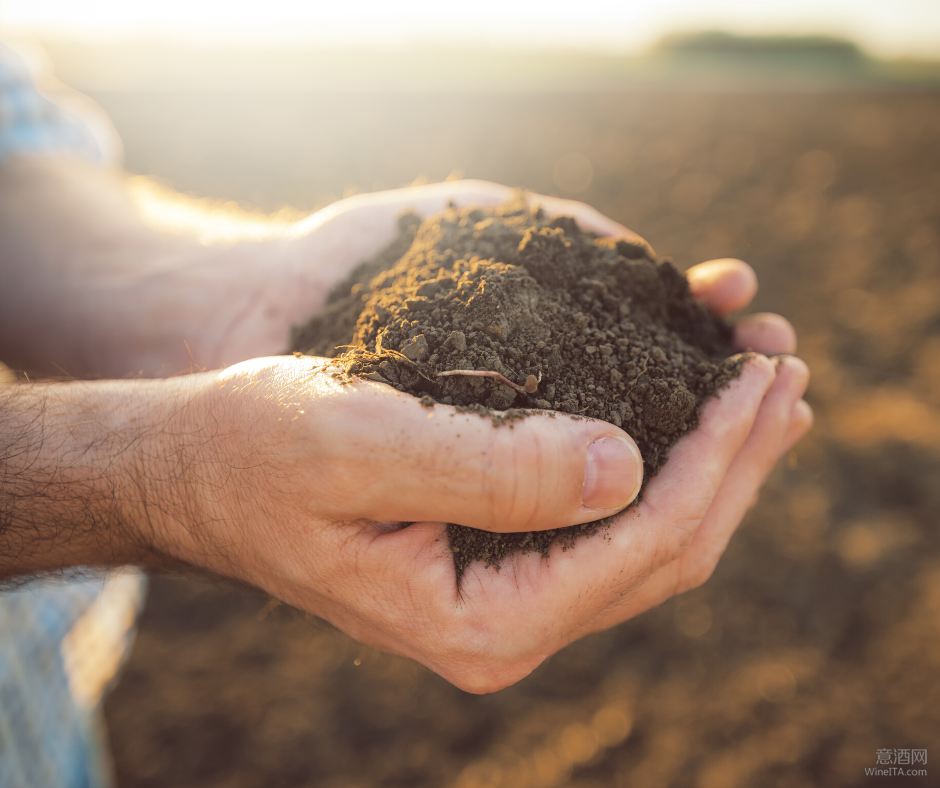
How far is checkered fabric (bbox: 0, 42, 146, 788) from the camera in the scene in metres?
1.79

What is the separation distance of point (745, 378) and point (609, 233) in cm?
90

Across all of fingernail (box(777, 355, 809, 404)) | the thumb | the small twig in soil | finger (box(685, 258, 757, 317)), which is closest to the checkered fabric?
the thumb

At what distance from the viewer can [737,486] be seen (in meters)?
1.71

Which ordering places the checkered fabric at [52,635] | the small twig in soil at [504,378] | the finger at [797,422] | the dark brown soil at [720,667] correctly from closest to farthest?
the small twig in soil at [504,378]
the checkered fabric at [52,635]
the finger at [797,422]
the dark brown soil at [720,667]

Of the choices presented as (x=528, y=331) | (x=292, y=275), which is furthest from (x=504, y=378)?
(x=292, y=275)

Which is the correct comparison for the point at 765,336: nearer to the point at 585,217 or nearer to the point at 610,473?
the point at 585,217

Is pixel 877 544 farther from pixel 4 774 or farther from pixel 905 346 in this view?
pixel 4 774

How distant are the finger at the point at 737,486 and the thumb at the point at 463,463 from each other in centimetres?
60

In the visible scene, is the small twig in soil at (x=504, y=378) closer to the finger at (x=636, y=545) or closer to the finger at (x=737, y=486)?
the finger at (x=636, y=545)

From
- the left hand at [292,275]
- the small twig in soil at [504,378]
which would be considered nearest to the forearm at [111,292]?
the left hand at [292,275]

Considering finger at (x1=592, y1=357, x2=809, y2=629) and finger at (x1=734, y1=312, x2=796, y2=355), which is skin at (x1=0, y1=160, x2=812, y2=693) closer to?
finger at (x1=592, y1=357, x2=809, y2=629)

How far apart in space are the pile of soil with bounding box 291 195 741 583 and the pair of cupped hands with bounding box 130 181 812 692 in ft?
0.22

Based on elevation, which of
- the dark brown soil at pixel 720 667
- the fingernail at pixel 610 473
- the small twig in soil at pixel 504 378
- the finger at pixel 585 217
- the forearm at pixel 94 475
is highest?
the finger at pixel 585 217

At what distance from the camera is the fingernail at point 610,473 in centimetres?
125
